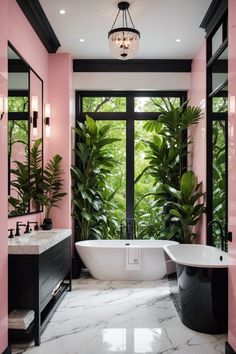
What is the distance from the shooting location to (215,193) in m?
4.33

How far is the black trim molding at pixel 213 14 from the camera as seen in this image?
353 cm

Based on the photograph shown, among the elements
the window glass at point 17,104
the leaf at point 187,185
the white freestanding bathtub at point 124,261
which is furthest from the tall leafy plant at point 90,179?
the window glass at point 17,104

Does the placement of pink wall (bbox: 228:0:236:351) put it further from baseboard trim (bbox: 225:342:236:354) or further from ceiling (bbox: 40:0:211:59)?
ceiling (bbox: 40:0:211:59)

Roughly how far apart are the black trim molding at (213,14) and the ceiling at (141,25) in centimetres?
6

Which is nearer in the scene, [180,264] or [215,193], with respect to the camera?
[180,264]

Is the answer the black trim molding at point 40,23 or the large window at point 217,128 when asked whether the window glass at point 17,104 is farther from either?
the large window at point 217,128

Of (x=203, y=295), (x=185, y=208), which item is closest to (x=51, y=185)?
(x=185, y=208)

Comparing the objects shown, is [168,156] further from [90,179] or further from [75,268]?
[75,268]

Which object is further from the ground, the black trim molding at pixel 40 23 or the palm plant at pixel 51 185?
the black trim molding at pixel 40 23

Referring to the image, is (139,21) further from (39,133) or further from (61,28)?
(39,133)

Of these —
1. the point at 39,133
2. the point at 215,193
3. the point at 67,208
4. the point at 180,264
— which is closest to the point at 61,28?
the point at 39,133

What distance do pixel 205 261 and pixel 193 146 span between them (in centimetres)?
177

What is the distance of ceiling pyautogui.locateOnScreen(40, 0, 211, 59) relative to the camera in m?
3.63

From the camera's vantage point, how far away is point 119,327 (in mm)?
3180
